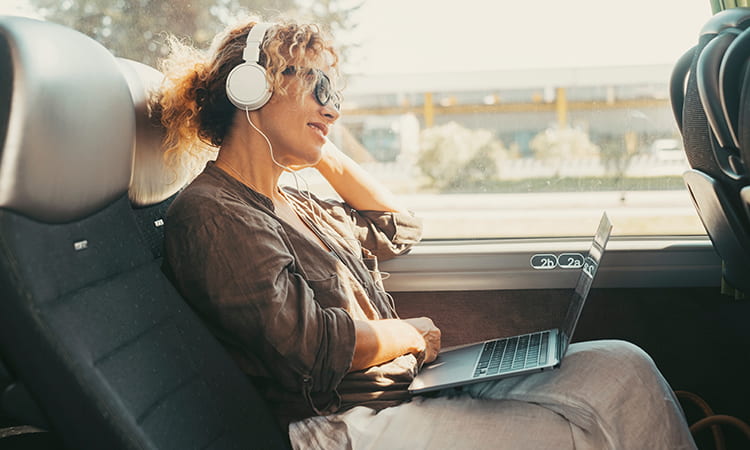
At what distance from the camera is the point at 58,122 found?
37.1 inches

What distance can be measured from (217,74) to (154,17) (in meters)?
0.58

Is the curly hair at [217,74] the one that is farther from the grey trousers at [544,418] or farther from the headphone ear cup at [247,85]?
the grey trousers at [544,418]

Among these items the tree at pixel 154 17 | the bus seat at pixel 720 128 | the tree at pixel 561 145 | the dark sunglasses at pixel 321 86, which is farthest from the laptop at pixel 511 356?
the tree at pixel 154 17

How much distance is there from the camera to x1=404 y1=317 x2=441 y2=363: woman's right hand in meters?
1.56

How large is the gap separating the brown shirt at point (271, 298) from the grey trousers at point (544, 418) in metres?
0.07

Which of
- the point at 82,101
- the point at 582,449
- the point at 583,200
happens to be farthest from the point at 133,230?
the point at 583,200

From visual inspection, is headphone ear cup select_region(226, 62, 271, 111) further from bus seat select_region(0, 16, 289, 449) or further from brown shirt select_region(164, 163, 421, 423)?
bus seat select_region(0, 16, 289, 449)

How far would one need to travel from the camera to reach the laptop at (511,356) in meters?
1.31

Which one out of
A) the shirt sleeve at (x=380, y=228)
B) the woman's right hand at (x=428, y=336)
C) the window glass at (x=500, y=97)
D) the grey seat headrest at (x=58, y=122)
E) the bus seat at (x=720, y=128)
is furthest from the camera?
the window glass at (x=500, y=97)

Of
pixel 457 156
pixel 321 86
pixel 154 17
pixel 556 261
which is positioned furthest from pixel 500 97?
pixel 154 17

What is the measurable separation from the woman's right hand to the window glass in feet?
1.54

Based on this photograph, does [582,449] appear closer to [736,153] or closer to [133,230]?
[736,153]

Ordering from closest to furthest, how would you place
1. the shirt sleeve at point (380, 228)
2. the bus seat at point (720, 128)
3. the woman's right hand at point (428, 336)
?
the bus seat at point (720, 128) < the woman's right hand at point (428, 336) < the shirt sleeve at point (380, 228)

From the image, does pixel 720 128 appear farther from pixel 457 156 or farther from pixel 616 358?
pixel 457 156
